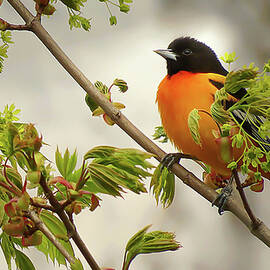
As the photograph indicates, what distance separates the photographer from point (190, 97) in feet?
2.99

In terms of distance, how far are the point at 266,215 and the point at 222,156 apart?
174 cm

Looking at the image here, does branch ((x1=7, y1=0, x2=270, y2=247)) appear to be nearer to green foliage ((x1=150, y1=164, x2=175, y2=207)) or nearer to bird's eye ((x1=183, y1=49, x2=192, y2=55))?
green foliage ((x1=150, y1=164, x2=175, y2=207))

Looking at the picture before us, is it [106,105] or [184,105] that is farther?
[184,105]

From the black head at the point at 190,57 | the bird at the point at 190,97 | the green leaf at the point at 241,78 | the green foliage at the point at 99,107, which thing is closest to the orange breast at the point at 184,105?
the bird at the point at 190,97

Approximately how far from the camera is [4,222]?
47cm

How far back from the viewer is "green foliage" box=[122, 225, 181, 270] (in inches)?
19.3

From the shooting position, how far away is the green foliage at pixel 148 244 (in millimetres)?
491

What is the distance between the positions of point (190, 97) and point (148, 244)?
17.7 inches

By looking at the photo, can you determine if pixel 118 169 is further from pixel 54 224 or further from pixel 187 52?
pixel 187 52

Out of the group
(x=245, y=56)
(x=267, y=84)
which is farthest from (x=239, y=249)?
(x=267, y=84)

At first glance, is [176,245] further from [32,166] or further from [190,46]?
[190,46]

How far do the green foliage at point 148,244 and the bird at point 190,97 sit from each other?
18cm

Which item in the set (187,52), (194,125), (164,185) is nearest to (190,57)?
(187,52)

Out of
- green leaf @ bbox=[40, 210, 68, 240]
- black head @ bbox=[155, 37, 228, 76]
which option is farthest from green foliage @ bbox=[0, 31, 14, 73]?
black head @ bbox=[155, 37, 228, 76]
